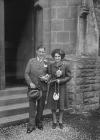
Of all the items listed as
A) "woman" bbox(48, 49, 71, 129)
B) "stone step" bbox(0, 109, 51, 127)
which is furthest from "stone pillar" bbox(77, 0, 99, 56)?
"stone step" bbox(0, 109, 51, 127)

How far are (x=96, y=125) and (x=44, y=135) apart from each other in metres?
1.53

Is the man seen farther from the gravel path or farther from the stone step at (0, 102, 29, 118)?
the stone step at (0, 102, 29, 118)

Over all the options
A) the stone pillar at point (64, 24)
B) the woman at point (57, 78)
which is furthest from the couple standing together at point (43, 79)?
the stone pillar at point (64, 24)

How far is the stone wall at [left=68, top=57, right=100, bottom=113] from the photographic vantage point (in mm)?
7039

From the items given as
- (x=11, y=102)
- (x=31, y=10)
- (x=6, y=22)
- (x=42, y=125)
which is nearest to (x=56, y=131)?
(x=42, y=125)

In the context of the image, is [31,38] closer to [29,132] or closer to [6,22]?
[6,22]

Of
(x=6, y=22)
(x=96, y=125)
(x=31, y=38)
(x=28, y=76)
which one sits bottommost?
(x=96, y=125)

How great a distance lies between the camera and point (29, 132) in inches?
203

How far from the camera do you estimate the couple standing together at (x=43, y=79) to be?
16.8 ft

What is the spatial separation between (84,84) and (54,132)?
2321mm

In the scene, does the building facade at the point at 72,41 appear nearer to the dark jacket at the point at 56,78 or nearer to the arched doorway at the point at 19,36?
the arched doorway at the point at 19,36

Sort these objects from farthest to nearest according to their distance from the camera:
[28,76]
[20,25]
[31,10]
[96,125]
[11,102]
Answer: [20,25], [31,10], [11,102], [96,125], [28,76]

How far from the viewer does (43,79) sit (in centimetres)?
512

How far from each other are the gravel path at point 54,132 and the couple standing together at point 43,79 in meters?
0.16
